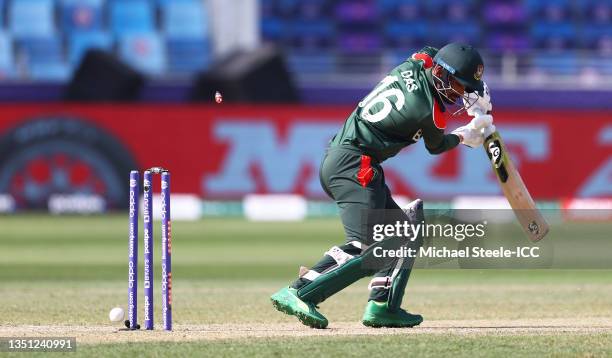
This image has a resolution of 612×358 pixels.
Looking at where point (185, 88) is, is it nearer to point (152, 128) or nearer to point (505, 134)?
point (152, 128)

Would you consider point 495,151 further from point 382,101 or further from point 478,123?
point 382,101

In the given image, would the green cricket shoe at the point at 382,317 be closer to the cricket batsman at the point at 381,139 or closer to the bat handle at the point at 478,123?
the cricket batsman at the point at 381,139

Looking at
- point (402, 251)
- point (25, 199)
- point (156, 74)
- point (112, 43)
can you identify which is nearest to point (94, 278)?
point (402, 251)

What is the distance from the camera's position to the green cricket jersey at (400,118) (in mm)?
6969

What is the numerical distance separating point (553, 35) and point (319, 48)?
4.80 meters

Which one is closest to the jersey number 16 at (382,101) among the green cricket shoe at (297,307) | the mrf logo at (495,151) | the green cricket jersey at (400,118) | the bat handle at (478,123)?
the green cricket jersey at (400,118)

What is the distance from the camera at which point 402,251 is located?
23.4ft

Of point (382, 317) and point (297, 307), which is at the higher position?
point (297, 307)
